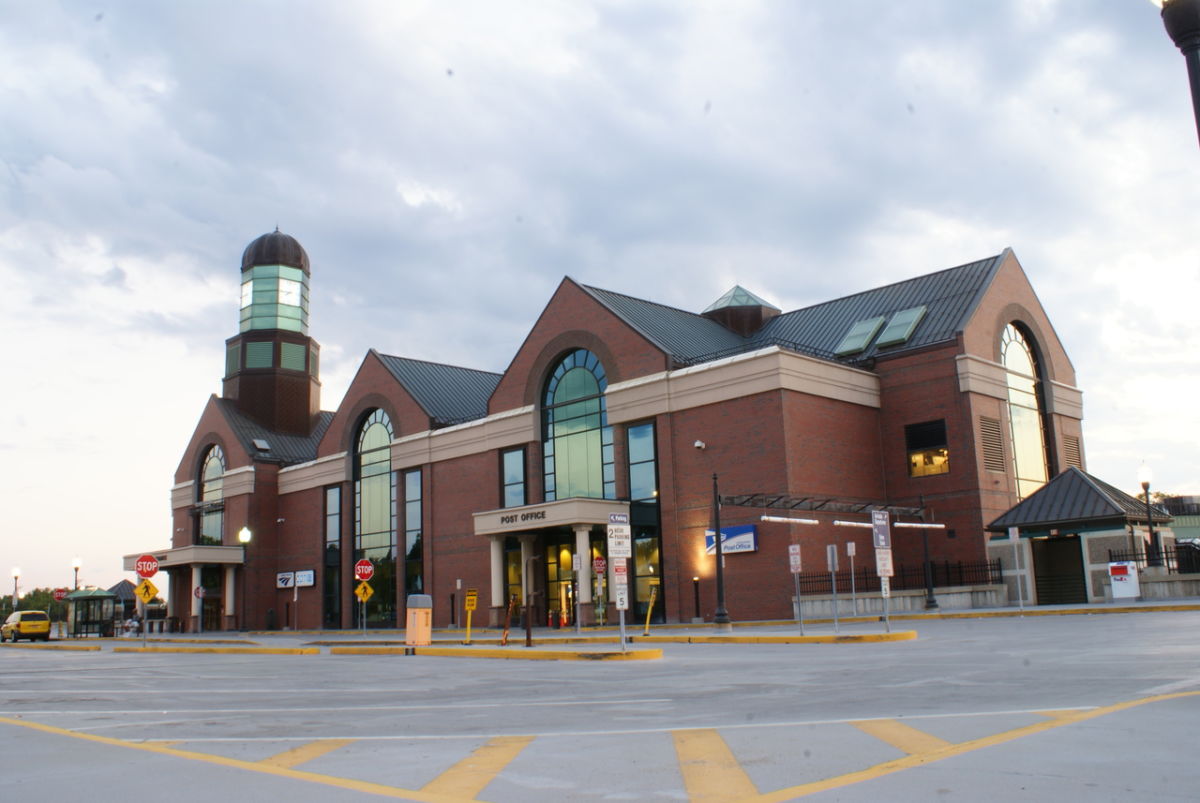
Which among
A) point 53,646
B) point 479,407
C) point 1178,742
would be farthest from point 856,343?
point 1178,742

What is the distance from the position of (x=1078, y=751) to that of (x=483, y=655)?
19.4 meters

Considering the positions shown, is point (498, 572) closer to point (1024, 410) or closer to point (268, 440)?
point (1024, 410)

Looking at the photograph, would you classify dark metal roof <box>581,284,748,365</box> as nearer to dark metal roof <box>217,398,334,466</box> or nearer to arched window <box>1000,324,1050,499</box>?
arched window <box>1000,324,1050,499</box>

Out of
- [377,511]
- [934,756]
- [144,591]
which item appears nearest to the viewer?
[934,756]

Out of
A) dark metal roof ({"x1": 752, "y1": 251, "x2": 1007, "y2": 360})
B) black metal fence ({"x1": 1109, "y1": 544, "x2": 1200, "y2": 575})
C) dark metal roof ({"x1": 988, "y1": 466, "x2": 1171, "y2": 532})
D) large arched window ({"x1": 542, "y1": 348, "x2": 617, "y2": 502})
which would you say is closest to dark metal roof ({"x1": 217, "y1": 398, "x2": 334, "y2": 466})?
large arched window ({"x1": 542, "y1": 348, "x2": 617, "y2": 502})

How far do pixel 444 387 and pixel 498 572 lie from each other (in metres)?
A: 15.1

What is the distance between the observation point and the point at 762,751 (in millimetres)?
→ 8141

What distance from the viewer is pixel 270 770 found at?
25.9ft

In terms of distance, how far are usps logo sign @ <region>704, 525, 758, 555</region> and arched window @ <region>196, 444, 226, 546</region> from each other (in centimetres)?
3800

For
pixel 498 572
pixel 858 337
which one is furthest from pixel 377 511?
pixel 858 337

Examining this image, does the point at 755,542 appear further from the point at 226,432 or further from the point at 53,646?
the point at 226,432

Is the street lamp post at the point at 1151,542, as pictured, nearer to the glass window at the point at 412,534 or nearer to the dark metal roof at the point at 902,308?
the dark metal roof at the point at 902,308

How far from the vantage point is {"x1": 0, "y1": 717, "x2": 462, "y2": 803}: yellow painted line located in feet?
21.9

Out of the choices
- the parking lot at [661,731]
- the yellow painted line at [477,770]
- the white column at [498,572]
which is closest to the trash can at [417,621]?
the parking lot at [661,731]
